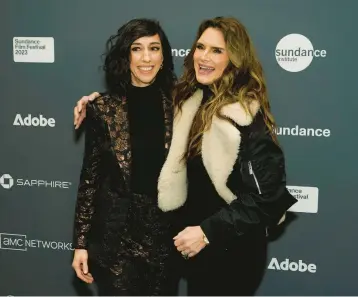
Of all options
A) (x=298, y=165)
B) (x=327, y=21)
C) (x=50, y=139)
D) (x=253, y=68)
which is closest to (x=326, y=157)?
(x=298, y=165)

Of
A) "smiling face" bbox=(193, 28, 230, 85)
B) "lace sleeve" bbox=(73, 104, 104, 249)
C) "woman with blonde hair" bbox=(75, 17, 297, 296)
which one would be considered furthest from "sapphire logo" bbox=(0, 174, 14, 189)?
"smiling face" bbox=(193, 28, 230, 85)

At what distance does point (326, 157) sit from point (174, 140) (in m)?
0.87

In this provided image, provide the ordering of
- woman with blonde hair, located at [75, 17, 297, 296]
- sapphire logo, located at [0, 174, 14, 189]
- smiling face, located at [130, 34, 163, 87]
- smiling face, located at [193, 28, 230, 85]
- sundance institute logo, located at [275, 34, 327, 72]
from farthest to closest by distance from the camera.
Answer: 1. sapphire logo, located at [0, 174, 14, 189]
2. sundance institute logo, located at [275, 34, 327, 72]
3. smiling face, located at [130, 34, 163, 87]
4. smiling face, located at [193, 28, 230, 85]
5. woman with blonde hair, located at [75, 17, 297, 296]

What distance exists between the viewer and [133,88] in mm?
2068

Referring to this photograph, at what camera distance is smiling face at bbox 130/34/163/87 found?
2.01 meters

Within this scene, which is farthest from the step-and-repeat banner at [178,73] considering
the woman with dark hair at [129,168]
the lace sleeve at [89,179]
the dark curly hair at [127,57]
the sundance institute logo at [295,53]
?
the lace sleeve at [89,179]

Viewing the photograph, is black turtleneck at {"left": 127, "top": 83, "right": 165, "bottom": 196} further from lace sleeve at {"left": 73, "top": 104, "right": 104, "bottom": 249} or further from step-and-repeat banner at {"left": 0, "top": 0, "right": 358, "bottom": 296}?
step-and-repeat banner at {"left": 0, "top": 0, "right": 358, "bottom": 296}

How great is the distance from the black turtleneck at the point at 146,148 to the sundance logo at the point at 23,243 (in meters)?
1.02

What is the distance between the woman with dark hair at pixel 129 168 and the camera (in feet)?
6.61

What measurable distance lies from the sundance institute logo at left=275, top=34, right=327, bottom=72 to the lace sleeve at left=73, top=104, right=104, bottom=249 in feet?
3.13

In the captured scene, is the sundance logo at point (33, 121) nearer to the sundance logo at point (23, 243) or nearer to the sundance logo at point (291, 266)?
the sundance logo at point (23, 243)

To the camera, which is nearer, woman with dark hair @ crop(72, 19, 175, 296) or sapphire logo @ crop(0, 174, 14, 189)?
woman with dark hair @ crop(72, 19, 175, 296)

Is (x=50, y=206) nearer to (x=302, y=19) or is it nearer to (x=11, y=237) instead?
(x=11, y=237)

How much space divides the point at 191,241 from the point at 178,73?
103 centimetres
